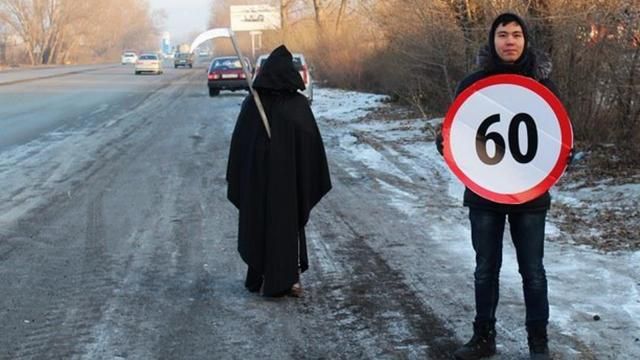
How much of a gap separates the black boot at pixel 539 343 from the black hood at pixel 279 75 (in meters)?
2.32

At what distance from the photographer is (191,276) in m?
6.33

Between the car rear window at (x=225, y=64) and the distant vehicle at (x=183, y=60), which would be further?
the distant vehicle at (x=183, y=60)

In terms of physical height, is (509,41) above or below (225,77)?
above

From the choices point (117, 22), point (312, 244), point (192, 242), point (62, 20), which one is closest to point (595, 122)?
point (312, 244)

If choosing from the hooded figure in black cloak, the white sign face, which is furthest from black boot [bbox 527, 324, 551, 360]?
the white sign face

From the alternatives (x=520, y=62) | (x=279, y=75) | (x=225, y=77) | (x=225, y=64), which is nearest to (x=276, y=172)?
(x=279, y=75)

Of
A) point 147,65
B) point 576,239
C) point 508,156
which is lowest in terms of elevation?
point 147,65

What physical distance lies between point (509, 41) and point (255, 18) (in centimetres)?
5823

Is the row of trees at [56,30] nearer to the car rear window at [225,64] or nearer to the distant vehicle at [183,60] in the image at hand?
the distant vehicle at [183,60]

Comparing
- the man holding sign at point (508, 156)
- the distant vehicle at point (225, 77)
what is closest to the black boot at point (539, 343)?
the man holding sign at point (508, 156)

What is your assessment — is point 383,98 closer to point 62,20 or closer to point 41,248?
point 41,248

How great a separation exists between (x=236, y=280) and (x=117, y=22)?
495 ft

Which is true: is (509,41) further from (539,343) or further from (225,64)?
(225,64)

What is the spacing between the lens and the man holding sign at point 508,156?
4.23 meters
